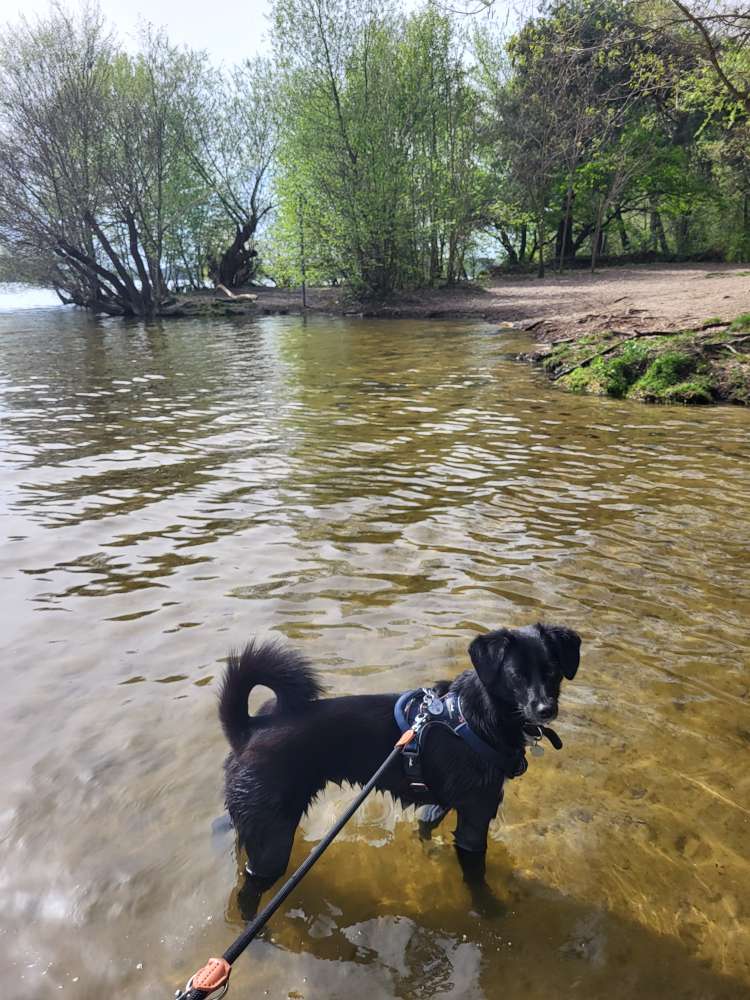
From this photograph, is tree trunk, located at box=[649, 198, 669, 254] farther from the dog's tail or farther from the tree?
the dog's tail

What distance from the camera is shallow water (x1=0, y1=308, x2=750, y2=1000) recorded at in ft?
8.31

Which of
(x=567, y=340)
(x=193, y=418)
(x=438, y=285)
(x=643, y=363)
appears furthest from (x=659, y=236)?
(x=193, y=418)

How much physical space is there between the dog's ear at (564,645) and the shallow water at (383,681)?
84 cm

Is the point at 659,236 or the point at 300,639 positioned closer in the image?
the point at 300,639

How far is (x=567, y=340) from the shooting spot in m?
16.2

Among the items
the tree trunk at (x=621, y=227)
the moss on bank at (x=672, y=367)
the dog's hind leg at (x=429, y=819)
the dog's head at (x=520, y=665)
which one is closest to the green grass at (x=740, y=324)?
the moss on bank at (x=672, y=367)

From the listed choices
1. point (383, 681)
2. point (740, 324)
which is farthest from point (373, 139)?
point (383, 681)

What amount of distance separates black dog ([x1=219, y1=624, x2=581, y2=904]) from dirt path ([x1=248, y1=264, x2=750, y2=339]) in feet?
46.5

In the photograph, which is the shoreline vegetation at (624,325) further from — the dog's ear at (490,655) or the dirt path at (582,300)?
the dog's ear at (490,655)

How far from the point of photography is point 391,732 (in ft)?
9.52

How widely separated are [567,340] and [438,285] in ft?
78.0

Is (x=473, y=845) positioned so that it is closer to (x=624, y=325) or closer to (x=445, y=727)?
(x=445, y=727)

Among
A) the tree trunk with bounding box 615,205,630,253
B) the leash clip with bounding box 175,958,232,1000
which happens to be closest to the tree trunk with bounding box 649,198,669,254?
the tree trunk with bounding box 615,205,630,253

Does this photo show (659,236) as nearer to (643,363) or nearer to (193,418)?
(643,363)
